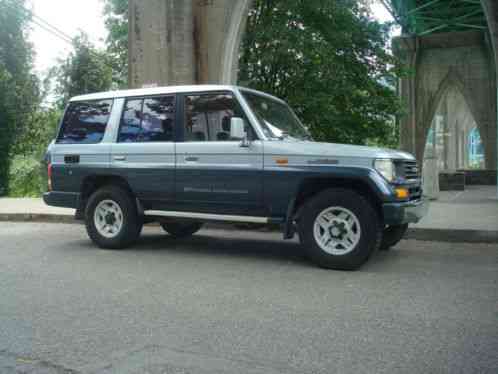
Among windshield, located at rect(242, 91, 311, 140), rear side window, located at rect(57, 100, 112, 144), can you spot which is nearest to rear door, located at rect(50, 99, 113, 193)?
rear side window, located at rect(57, 100, 112, 144)

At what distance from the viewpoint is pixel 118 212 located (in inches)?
295

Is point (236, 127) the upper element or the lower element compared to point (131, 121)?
lower

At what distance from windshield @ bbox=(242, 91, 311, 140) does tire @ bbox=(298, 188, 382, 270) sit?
108 cm

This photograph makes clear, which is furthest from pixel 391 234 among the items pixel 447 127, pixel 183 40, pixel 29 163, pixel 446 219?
pixel 447 127

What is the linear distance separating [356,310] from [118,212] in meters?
4.13

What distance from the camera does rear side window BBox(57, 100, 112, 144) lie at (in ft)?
25.1

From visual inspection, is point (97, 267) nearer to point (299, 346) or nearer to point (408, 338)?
point (299, 346)

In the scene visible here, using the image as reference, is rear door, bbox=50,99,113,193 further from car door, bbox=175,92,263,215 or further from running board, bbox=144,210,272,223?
car door, bbox=175,92,263,215

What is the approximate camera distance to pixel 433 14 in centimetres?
4116

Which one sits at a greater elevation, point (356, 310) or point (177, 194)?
point (177, 194)

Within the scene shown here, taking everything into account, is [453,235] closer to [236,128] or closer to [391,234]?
[391,234]

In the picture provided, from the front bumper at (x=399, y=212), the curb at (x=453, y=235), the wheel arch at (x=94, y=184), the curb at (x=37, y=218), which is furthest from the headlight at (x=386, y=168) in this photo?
the curb at (x=37, y=218)

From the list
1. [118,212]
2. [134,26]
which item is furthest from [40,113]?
[118,212]

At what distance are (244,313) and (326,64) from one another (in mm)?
14565
